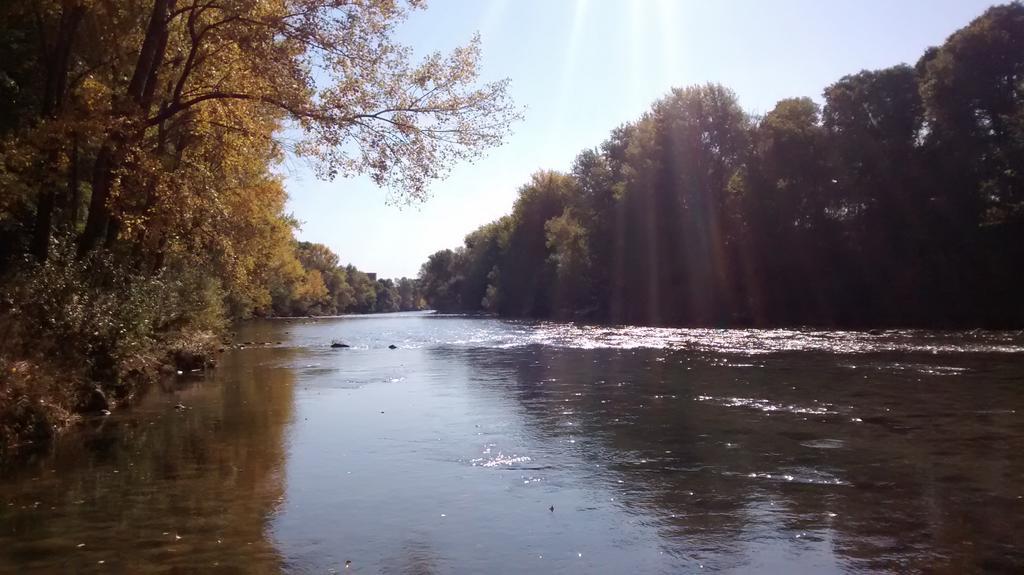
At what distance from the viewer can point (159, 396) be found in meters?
18.8

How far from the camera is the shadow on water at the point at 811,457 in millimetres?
7246

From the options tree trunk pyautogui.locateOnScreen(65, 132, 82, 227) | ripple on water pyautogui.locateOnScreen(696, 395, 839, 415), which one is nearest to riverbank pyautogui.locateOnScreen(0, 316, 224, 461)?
tree trunk pyautogui.locateOnScreen(65, 132, 82, 227)

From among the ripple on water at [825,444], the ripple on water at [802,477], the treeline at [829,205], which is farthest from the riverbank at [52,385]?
the treeline at [829,205]

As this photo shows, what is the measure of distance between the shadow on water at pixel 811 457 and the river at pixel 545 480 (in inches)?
1.7

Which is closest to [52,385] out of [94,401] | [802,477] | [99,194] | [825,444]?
[94,401]

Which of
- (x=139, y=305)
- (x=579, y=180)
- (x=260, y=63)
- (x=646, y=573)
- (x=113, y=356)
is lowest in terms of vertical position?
(x=646, y=573)

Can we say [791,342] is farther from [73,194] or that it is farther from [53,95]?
[53,95]

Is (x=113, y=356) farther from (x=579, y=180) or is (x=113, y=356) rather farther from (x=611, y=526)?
(x=579, y=180)

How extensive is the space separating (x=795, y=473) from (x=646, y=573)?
424cm

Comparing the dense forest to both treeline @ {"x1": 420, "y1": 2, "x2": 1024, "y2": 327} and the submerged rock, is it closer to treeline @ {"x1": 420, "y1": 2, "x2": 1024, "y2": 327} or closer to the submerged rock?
the submerged rock

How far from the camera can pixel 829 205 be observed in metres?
50.5

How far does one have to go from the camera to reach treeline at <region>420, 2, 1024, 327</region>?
134ft

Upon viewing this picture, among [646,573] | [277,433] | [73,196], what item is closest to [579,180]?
[73,196]

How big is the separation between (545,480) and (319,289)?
344 feet
